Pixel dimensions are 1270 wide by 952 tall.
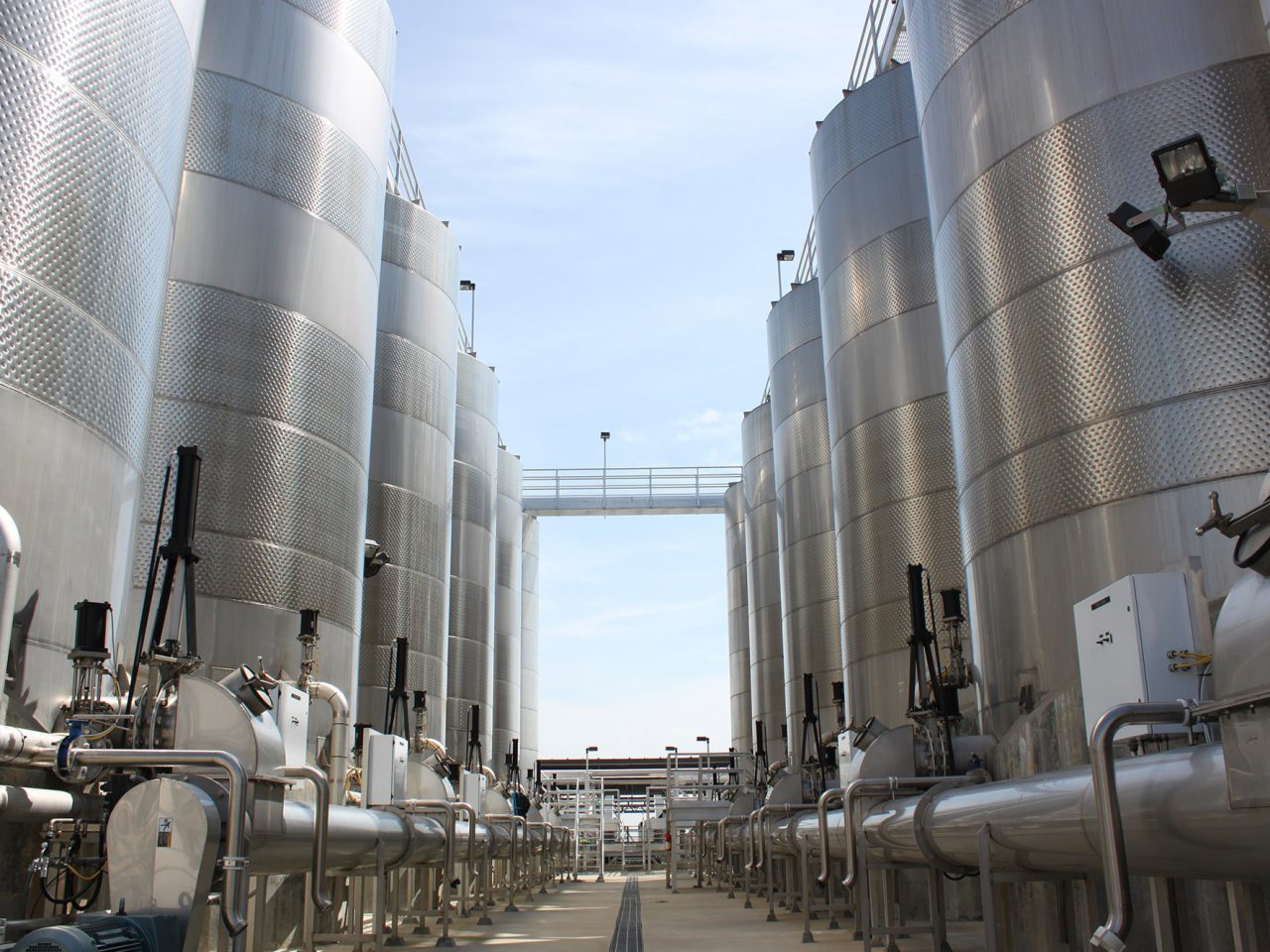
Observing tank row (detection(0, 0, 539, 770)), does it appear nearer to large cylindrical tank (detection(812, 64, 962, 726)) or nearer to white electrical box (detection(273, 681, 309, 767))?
white electrical box (detection(273, 681, 309, 767))

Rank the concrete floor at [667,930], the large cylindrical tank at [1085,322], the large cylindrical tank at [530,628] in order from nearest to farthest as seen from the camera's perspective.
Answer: the large cylindrical tank at [1085,322] → the concrete floor at [667,930] → the large cylindrical tank at [530,628]

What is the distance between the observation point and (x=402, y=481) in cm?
2023

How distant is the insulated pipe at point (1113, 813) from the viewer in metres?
3.80

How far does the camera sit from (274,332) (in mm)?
12336

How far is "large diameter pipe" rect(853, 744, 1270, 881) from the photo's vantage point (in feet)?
12.8

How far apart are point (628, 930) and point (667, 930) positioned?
0.51m

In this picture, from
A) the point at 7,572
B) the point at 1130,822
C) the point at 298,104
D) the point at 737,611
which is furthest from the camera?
the point at 737,611

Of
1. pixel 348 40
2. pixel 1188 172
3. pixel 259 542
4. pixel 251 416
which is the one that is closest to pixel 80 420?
pixel 259 542

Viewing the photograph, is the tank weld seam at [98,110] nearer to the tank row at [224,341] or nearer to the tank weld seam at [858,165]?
the tank row at [224,341]

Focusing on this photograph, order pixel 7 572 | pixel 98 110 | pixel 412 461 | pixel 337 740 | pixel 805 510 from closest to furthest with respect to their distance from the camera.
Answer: pixel 7 572
pixel 98 110
pixel 337 740
pixel 412 461
pixel 805 510

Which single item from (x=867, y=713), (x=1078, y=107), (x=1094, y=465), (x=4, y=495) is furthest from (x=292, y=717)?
(x=867, y=713)

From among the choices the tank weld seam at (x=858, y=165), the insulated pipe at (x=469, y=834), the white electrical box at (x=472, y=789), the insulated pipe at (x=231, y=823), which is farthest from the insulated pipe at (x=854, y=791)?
the tank weld seam at (x=858, y=165)

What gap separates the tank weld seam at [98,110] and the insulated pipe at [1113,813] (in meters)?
7.26

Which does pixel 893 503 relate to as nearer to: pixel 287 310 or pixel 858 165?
pixel 858 165
